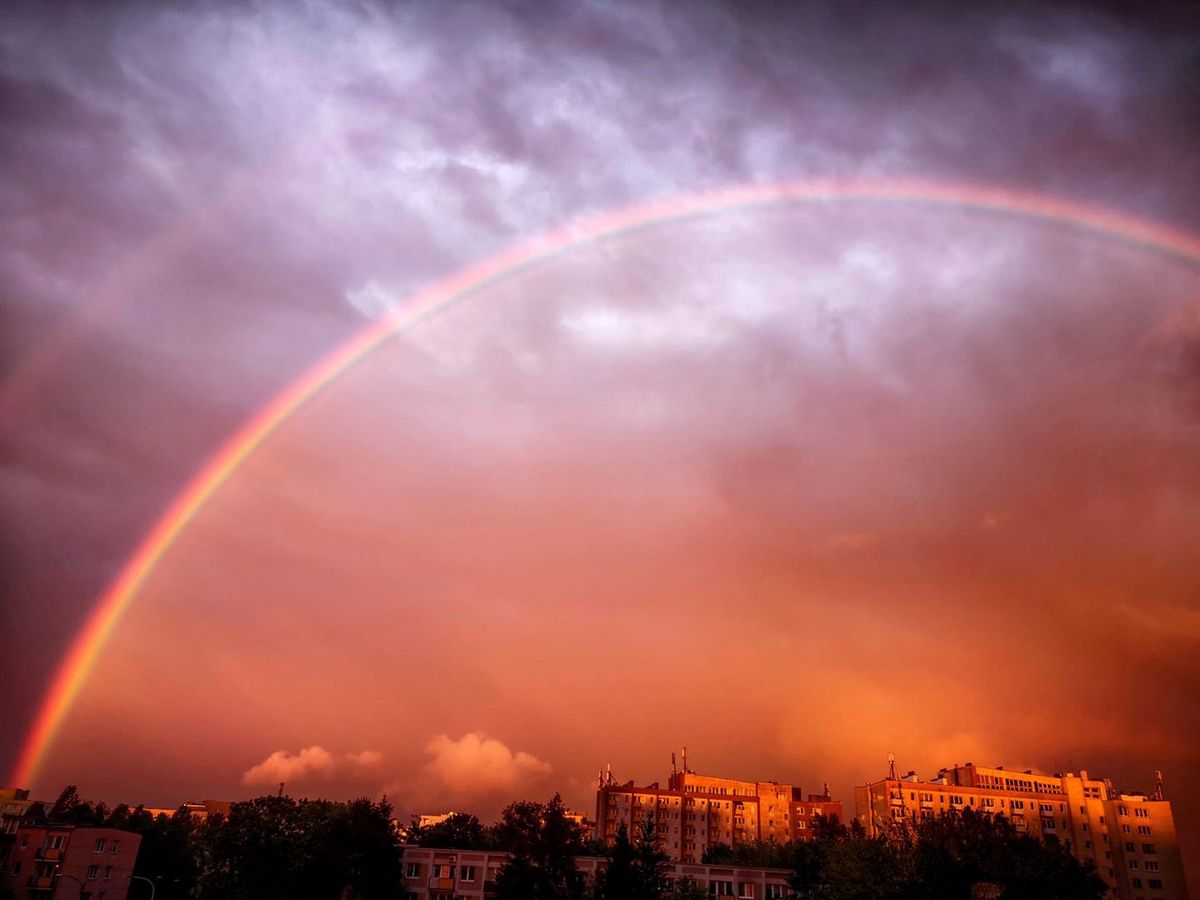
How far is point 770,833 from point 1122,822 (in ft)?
175

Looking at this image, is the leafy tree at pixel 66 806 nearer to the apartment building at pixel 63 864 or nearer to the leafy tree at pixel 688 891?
the apartment building at pixel 63 864

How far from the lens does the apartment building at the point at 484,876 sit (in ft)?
256

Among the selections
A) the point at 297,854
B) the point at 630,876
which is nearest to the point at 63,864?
the point at 297,854

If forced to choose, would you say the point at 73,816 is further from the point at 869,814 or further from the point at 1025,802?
the point at 1025,802

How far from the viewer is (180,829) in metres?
108

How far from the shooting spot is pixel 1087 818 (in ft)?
430

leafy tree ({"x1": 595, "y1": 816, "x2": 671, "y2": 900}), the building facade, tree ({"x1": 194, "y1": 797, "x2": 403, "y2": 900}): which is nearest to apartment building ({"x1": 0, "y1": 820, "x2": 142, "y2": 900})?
tree ({"x1": 194, "y1": 797, "x2": 403, "y2": 900})

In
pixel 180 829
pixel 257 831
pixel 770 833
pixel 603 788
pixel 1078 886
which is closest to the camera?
pixel 1078 886

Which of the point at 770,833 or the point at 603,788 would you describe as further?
the point at 770,833

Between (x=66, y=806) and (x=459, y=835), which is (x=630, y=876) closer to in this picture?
(x=459, y=835)

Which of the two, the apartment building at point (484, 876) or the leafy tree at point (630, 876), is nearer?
the leafy tree at point (630, 876)

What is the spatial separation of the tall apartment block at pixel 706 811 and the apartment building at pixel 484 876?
4962cm

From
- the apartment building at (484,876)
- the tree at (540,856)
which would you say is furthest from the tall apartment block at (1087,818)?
the tree at (540,856)

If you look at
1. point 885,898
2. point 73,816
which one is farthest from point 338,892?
point 73,816
